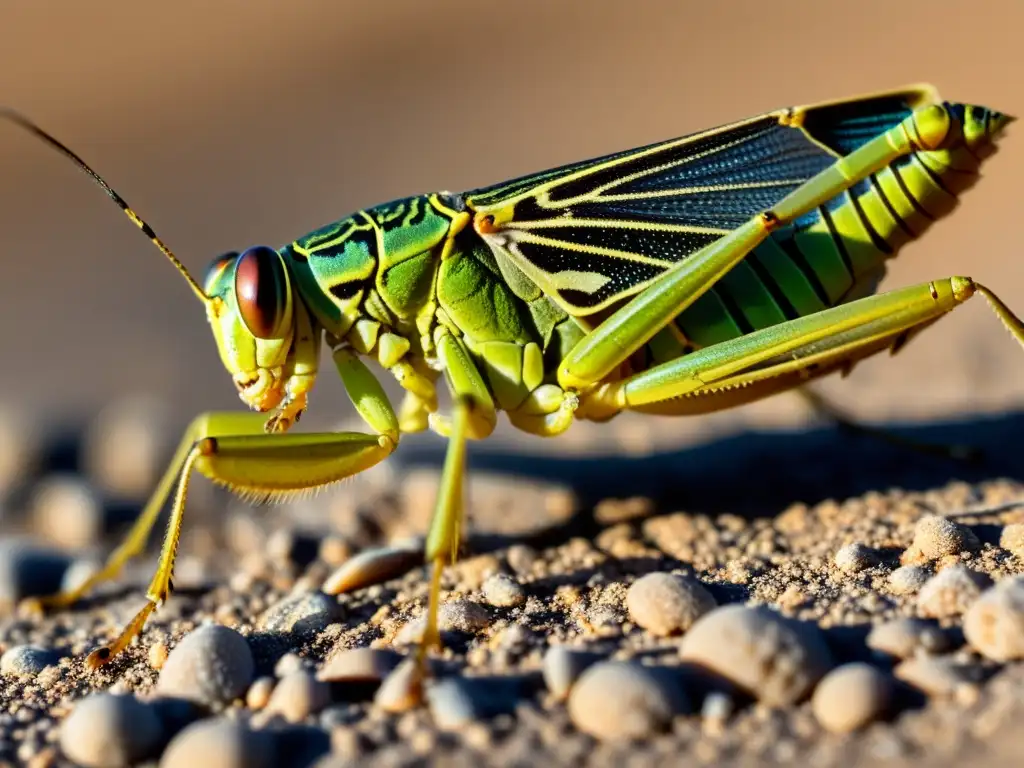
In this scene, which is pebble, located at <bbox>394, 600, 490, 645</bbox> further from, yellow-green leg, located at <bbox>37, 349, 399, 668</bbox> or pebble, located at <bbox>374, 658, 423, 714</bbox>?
yellow-green leg, located at <bbox>37, 349, 399, 668</bbox>

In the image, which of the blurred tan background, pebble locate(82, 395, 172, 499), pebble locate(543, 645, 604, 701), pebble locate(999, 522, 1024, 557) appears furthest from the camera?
the blurred tan background

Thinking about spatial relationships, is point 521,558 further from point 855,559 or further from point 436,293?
point 855,559

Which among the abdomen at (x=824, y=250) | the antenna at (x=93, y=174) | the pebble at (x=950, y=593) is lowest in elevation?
the pebble at (x=950, y=593)

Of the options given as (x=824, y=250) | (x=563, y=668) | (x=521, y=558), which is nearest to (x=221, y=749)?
(x=563, y=668)

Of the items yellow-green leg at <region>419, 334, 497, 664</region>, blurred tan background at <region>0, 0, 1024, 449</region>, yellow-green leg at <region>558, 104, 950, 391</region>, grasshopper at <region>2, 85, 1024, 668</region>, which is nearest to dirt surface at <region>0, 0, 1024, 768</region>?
blurred tan background at <region>0, 0, 1024, 449</region>

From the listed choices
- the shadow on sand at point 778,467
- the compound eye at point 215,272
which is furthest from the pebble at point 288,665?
the shadow on sand at point 778,467

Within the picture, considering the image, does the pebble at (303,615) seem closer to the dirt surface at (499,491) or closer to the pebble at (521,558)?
the dirt surface at (499,491)

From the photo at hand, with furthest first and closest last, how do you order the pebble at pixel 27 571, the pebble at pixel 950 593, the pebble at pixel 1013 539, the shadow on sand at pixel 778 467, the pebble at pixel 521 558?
the shadow on sand at pixel 778 467
the pebble at pixel 27 571
the pebble at pixel 521 558
the pebble at pixel 1013 539
the pebble at pixel 950 593
